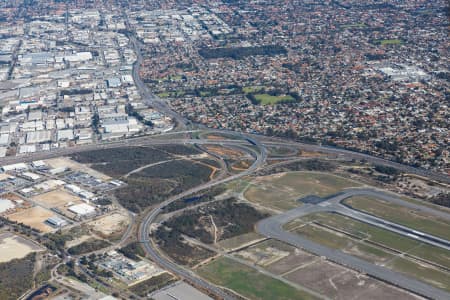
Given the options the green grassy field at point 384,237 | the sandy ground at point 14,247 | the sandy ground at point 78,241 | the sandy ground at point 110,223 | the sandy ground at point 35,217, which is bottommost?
the sandy ground at point 14,247

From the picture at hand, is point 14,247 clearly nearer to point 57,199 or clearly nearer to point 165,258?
point 57,199

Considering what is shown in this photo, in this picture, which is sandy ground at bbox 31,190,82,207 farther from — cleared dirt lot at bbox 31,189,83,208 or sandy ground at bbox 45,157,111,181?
sandy ground at bbox 45,157,111,181

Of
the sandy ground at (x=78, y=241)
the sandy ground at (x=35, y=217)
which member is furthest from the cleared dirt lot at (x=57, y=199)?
the sandy ground at (x=78, y=241)

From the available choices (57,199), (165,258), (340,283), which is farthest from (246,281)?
(57,199)

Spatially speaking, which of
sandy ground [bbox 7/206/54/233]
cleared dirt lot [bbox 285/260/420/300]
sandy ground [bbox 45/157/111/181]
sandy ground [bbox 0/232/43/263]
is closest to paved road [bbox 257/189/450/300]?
cleared dirt lot [bbox 285/260/420/300]

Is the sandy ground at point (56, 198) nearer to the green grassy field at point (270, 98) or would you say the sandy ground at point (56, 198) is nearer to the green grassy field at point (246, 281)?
the green grassy field at point (246, 281)

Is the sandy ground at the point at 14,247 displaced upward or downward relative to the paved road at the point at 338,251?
downward
